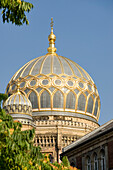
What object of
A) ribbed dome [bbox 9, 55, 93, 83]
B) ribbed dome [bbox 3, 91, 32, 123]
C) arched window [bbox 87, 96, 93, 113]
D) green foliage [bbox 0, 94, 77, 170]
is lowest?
green foliage [bbox 0, 94, 77, 170]

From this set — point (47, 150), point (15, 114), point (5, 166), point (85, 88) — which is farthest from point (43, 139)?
point (5, 166)

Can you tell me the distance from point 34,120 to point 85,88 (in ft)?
25.1

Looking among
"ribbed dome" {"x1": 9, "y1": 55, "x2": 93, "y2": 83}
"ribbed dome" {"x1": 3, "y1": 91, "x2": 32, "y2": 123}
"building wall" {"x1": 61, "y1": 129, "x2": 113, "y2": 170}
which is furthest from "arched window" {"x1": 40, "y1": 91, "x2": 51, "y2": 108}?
"building wall" {"x1": 61, "y1": 129, "x2": 113, "y2": 170}

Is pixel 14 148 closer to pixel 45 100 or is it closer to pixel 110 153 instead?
pixel 110 153

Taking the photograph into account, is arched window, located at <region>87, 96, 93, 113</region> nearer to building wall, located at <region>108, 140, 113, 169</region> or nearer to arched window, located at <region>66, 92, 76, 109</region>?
arched window, located at <region>66, 92, 76, 109</region>

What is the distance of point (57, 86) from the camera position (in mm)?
47906

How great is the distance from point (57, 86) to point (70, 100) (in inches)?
84.8

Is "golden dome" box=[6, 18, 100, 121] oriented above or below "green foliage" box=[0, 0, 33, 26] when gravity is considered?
above

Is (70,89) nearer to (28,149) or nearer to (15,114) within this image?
(15,114)

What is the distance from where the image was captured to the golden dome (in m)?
47.4

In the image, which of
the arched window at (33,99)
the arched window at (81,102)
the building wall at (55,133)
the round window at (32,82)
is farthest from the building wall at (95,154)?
the round window at (32,82)

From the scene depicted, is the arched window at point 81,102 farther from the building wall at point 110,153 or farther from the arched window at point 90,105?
the building wall at point 110,153

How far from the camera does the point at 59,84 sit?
4803 cm

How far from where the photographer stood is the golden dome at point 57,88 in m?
47.4
